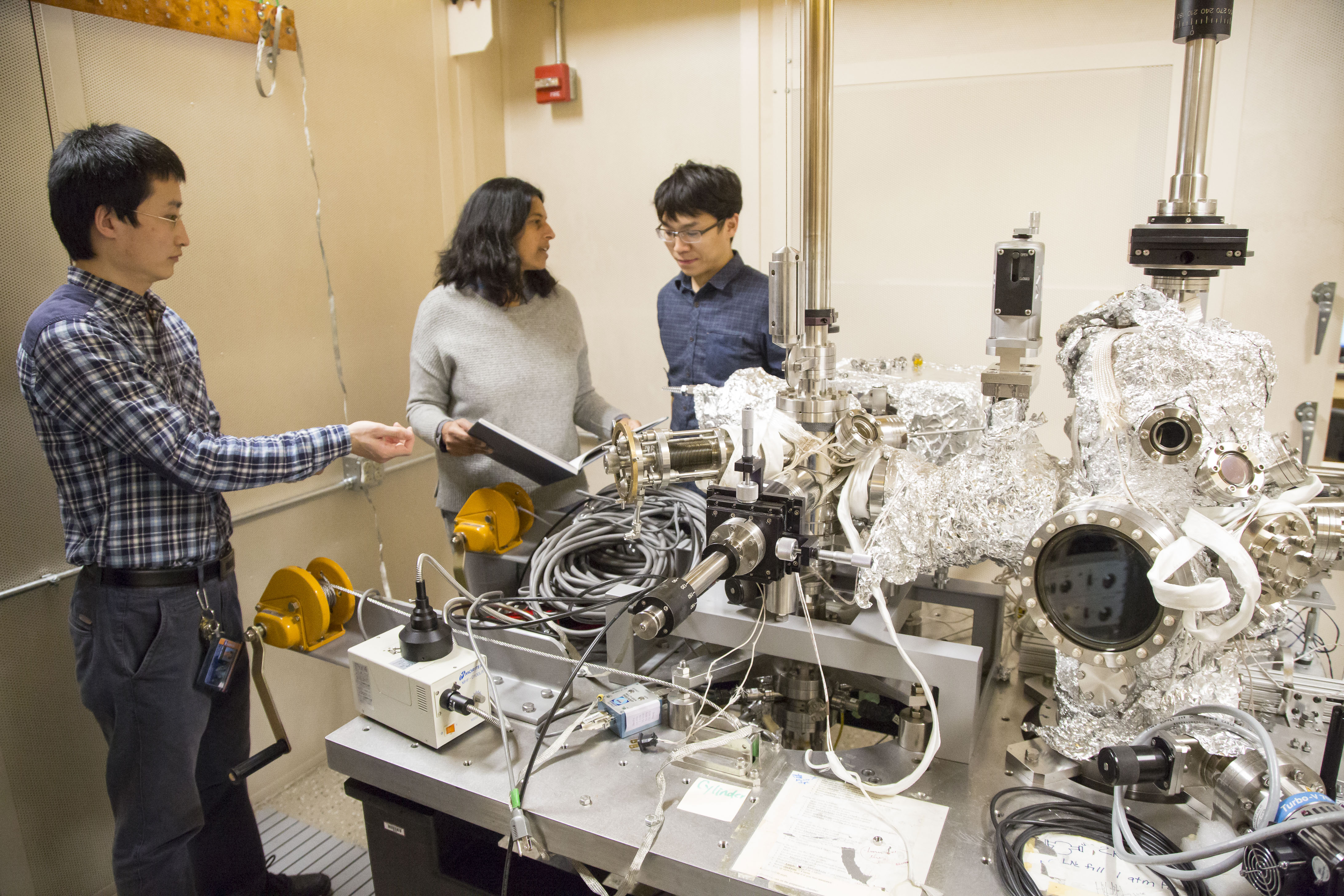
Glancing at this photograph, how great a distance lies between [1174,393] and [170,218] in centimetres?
160

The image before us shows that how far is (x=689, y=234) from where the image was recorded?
2.18 metres

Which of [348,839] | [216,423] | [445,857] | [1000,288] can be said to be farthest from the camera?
[348,839]

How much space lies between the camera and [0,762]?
1.72m

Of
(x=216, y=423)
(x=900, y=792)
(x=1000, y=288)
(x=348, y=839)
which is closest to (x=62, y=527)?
(x=216, y=423)

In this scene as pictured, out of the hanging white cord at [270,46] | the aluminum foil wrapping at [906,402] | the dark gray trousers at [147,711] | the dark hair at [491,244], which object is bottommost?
the dark gray trousers at [147,711]

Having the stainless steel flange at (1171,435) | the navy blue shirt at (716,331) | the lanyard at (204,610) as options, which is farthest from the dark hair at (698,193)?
the stainless steel flange at (1171,435)

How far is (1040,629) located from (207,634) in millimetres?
1454

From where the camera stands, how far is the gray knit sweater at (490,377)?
2.13 meters

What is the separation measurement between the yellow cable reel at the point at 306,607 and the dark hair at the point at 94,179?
67 centimetres

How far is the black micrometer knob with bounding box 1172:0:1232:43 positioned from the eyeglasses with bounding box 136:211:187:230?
1.56 meters

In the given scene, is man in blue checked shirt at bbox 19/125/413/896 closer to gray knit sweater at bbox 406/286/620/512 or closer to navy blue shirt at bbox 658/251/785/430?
gray knit sweater at bbox 406/286/620/512

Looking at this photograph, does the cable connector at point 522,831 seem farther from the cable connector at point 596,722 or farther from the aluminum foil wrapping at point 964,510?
the aluminum foil wrapping at point 964,510

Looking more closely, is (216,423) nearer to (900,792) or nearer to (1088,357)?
(900,792)

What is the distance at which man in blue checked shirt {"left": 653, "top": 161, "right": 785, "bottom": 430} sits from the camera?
2.16 meters
